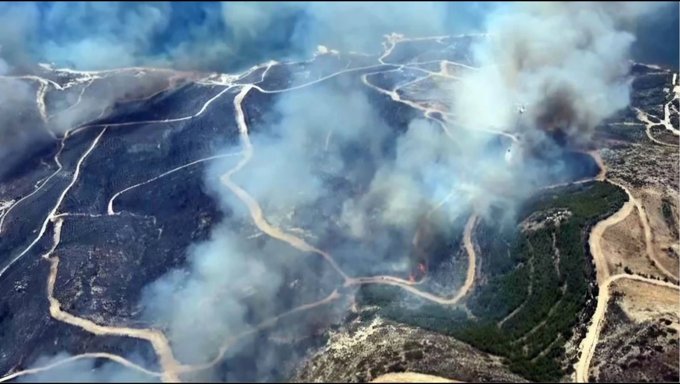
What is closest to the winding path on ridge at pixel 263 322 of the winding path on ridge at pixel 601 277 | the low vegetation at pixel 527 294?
the winding path on ridge at pixel 601 277

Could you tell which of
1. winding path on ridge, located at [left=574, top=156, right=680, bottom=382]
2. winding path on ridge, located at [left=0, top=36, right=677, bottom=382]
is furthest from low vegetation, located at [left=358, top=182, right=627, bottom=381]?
winding path on ridge, located at [left=0, top=36, right=677, bottom=382]

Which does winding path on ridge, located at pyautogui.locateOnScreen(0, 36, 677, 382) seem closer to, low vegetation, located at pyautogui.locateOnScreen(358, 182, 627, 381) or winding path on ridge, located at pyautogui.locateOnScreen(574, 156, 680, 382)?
winding path on ridge, located at pyautogui.locateOnScreen(574, 156, 680, 382)

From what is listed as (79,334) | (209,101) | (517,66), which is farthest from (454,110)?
(79,334)

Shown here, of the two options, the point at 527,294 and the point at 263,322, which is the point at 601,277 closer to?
the point at 527,294

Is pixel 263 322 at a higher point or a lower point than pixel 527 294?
lower

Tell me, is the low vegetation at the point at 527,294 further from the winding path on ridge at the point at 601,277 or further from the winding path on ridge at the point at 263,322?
the winding path on ridge at the point at 263,322

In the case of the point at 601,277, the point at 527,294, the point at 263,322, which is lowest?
the point at 263,322

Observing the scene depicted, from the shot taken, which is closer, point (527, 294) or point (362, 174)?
point (527, 294)

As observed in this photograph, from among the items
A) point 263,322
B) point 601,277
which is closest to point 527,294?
point 601,277
